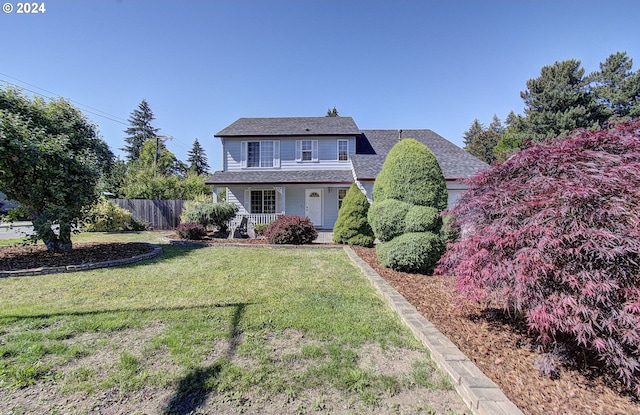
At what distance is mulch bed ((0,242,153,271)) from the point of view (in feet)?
21.1

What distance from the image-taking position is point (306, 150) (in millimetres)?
16766

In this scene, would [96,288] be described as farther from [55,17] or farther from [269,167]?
[269,167]

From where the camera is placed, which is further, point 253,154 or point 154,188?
point 154,188

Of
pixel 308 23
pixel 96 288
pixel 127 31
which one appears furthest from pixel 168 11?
pixel 96 288

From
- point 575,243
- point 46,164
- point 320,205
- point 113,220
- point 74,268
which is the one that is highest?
point 46,164

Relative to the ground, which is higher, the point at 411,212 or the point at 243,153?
the point at 243,153

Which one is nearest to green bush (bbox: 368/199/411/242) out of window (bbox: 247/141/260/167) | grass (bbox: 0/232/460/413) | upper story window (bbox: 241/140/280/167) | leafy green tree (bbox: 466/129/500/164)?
grass (bbox: 0/232/460/413)

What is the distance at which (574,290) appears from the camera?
7.63ft

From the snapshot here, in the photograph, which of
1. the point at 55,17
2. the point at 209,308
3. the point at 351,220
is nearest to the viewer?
the point at 209,308

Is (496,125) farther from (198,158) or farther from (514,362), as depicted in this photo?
(514,362)

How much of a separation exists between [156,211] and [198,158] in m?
40.4

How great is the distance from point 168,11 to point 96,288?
8015 millimetres

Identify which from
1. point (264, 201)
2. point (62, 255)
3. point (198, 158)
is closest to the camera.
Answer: point (62, 255)

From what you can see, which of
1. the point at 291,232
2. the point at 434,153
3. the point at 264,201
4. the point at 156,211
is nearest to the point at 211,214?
the point at 291,232
